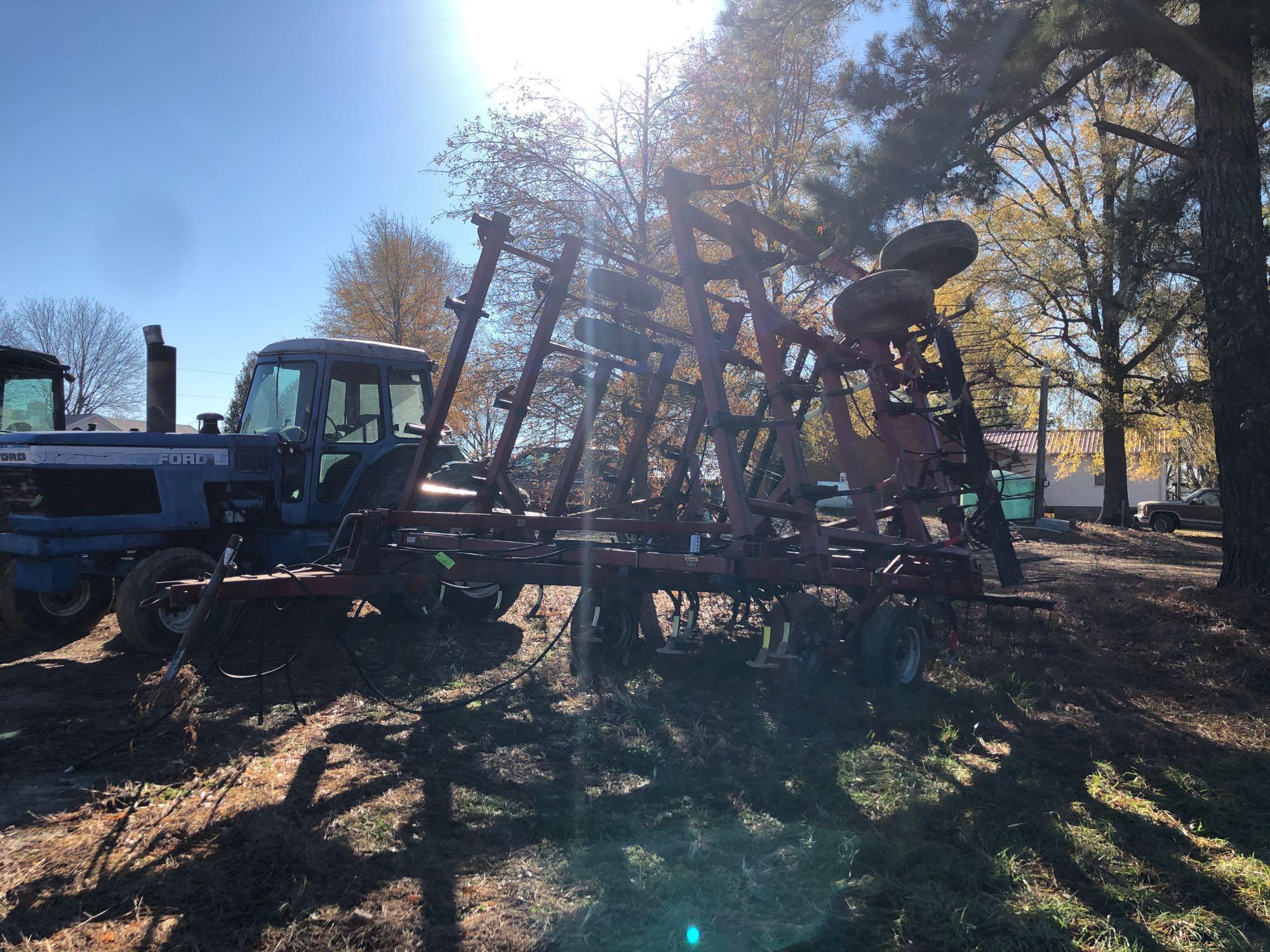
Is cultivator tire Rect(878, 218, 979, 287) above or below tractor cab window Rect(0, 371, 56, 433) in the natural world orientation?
above

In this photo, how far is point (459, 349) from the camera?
6285mm

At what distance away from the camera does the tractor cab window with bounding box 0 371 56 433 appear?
400 inches

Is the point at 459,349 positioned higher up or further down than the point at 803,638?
higher up

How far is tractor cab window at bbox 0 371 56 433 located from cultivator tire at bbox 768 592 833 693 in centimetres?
918

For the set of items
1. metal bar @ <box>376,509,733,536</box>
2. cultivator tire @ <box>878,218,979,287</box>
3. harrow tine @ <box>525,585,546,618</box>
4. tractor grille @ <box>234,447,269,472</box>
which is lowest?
harrow tine @ <box>525,585,546,618</box>

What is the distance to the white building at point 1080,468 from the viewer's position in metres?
26.6

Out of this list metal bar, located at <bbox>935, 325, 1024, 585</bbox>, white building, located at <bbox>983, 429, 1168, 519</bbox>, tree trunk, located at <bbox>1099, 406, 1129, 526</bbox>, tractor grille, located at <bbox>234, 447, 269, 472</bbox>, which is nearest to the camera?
metal bar, located at <bbox>935, 325, 1024, 585</bbox>

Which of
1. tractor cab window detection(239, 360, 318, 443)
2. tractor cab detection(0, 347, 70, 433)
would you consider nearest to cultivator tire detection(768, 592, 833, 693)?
tractor cab window detection(239, 360, 318, 443)

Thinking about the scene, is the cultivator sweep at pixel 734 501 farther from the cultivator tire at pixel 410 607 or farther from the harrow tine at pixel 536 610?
the harrow tine at pixel 536 610

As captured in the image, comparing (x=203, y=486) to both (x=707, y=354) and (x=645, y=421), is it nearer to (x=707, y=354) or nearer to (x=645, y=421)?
(x=645, y=421)

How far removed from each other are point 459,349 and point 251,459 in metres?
2.60

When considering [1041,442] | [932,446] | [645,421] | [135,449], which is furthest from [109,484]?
[1041,442]

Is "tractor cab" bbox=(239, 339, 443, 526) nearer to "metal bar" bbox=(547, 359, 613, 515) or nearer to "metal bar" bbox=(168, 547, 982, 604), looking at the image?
"metal bar" bbox=(547, 359, 613, 515)

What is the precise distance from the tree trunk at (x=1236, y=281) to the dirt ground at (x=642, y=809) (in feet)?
5.31
